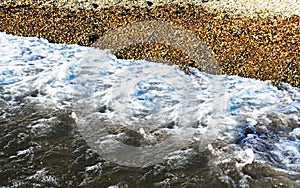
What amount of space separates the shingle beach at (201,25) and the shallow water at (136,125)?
380 mm

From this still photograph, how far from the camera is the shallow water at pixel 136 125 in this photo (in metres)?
4.61

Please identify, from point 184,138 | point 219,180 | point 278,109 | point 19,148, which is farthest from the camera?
point 278,109

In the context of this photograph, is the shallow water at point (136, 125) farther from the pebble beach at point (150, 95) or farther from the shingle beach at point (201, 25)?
the shingle beach at point (201, 25)

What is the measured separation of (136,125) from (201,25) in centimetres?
356

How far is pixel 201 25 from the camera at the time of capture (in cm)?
841

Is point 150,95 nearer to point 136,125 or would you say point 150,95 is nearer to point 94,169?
point 136,125

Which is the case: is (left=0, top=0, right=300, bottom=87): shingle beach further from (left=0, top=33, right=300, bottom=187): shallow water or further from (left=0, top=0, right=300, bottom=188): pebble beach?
(left=0, top=33, right=300, bottom=187): shallow water

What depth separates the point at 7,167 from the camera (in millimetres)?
4641

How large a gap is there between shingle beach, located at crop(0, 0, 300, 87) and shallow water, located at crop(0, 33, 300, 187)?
1.25ft

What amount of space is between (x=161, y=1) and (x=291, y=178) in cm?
645

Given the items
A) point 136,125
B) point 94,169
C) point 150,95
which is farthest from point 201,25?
point 94,169

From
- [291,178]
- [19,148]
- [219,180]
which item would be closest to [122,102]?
[19,148]

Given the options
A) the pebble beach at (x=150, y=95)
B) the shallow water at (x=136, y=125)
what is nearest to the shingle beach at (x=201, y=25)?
the pebble beach at (x=150, y=95)

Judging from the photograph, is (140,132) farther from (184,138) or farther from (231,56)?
(231,56)
